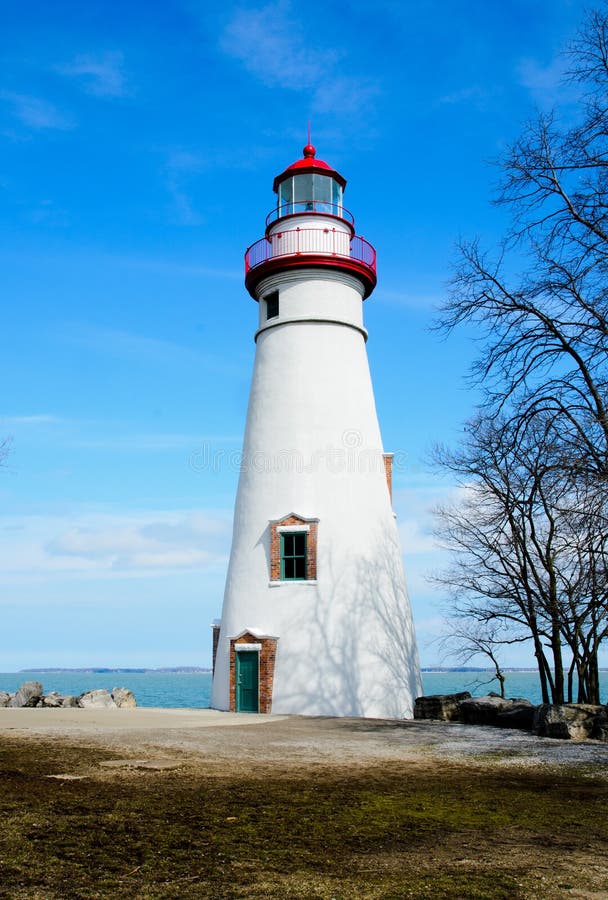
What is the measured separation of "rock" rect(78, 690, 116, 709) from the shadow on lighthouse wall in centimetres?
729

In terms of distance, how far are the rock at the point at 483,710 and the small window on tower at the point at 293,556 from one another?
5.38 m

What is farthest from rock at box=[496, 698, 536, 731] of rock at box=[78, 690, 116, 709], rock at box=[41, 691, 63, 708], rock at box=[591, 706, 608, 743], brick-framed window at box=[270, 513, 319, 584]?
rock at box=[41, 691, 63, 708]

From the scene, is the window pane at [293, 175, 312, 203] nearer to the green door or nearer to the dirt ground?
the green door

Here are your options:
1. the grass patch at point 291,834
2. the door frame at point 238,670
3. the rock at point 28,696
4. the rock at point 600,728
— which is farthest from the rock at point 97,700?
the rock at point 600,728

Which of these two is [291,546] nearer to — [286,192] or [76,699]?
[76,699]

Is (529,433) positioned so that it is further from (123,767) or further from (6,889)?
(6,889)

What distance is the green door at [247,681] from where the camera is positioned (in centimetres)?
2092

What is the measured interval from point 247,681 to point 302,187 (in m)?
14.7

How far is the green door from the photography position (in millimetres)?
20922

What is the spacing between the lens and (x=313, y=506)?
2156 centimetres

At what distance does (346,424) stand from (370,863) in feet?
55.2

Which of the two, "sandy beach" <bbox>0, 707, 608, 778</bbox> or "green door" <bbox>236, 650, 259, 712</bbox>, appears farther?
"green door" <bbox>236, 650, 259, 712</bbox>

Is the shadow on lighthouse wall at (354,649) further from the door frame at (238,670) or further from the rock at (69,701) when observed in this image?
the rock at (69,701)

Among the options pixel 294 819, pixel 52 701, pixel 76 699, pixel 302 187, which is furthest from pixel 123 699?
pixel 294 819
